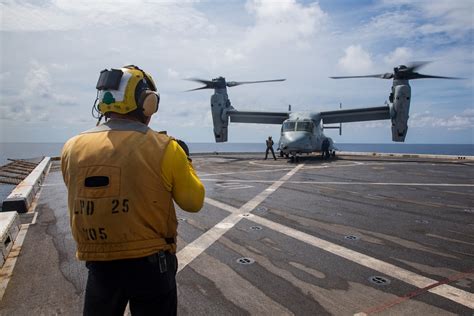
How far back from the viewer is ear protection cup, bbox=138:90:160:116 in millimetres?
2377

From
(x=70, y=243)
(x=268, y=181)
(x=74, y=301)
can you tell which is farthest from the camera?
(x=268, y=181)

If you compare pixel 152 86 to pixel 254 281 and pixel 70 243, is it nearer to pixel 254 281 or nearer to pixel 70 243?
pixel 254 281

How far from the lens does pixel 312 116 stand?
2636 cm

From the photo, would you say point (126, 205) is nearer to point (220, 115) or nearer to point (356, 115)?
point (220, 115)

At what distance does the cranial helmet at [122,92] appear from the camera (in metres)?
2.33

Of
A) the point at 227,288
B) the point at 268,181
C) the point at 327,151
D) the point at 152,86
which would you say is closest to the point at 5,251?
the point at 227,288

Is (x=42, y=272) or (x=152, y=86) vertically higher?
(x=152, y=86)

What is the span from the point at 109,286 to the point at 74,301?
6.92ft

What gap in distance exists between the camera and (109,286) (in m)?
2.19

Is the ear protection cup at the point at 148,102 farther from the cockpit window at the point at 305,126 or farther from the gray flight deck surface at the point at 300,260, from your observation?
the cockpit window at the point at 305,126

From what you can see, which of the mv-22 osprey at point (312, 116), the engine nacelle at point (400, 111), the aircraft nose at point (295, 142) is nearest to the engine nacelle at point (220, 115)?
the mv-22 osprey at point (312, 116)

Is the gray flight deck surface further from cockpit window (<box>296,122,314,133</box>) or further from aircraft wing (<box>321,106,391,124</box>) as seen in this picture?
aircraft wing (<box>321,106,391,124</box>)

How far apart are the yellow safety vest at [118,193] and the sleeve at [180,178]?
0.04m

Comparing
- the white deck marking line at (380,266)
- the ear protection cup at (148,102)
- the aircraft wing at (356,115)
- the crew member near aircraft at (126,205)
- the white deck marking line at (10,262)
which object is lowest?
the white deck marking line at (10,262)
